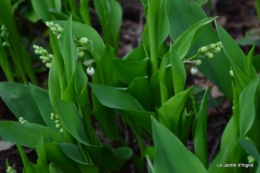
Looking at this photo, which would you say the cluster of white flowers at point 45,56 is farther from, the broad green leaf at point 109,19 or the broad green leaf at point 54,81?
the broad green leaf at point 109,19

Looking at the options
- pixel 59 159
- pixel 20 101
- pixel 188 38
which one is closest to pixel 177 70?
pixel 188 38

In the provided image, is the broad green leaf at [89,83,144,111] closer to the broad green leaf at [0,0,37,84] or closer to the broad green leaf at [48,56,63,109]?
the broad green leaf at [48,56,63,109]

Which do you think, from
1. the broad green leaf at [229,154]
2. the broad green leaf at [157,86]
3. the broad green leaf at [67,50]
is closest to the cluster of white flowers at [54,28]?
the broad green leaf at [67,50]

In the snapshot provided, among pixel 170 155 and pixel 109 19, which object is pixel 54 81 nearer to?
pixel 170 155

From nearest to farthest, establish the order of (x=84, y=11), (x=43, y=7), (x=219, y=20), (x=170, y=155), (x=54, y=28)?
(x=170, y=155)
(x=54, y=28)
(x=84, y=11)
(x=43, y=7)
(x=219, y=20)

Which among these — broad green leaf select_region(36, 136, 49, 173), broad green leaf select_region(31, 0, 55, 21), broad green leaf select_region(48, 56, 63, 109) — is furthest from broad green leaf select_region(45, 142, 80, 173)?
broad green leaf select_region(31, 0, 55, 21)
